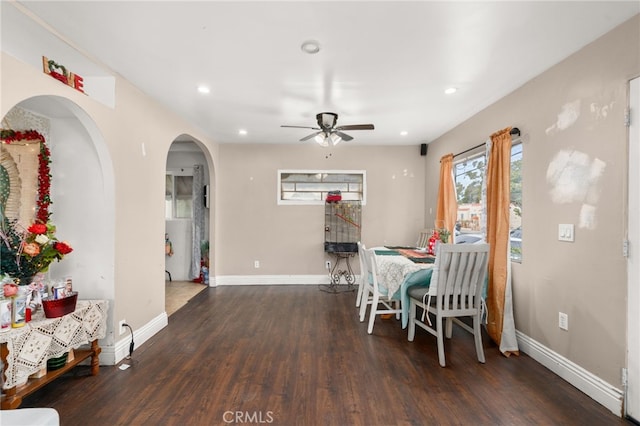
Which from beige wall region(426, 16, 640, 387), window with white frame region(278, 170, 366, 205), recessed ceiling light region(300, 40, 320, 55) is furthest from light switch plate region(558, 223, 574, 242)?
window with white frame region(278, 170, 366, 205)

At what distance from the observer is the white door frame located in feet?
6.02

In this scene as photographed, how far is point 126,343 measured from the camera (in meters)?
2.66

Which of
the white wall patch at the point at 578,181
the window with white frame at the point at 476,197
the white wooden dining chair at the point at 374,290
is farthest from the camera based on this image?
the white wooden dining chair at the point at 374,290

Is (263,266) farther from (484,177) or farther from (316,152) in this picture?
(484,177)

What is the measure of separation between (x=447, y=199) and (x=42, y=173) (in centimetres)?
457

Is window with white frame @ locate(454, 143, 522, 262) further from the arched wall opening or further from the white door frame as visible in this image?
the arched wall opening

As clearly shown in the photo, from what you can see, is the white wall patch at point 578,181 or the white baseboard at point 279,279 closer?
the white wall patch at point 578,181

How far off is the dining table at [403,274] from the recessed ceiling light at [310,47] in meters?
2.10

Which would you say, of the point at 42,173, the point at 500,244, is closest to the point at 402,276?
the point at 500,244

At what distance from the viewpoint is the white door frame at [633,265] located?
6.02ft

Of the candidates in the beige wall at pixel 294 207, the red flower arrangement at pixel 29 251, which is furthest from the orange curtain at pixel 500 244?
the red flower arrangement at pixel 29 251

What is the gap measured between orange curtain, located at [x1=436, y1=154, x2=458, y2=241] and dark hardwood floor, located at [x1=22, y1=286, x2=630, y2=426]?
163 centimetres

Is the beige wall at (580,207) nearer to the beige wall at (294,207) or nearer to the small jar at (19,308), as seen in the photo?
the beige wall at (294,207)

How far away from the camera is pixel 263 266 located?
5301mm
